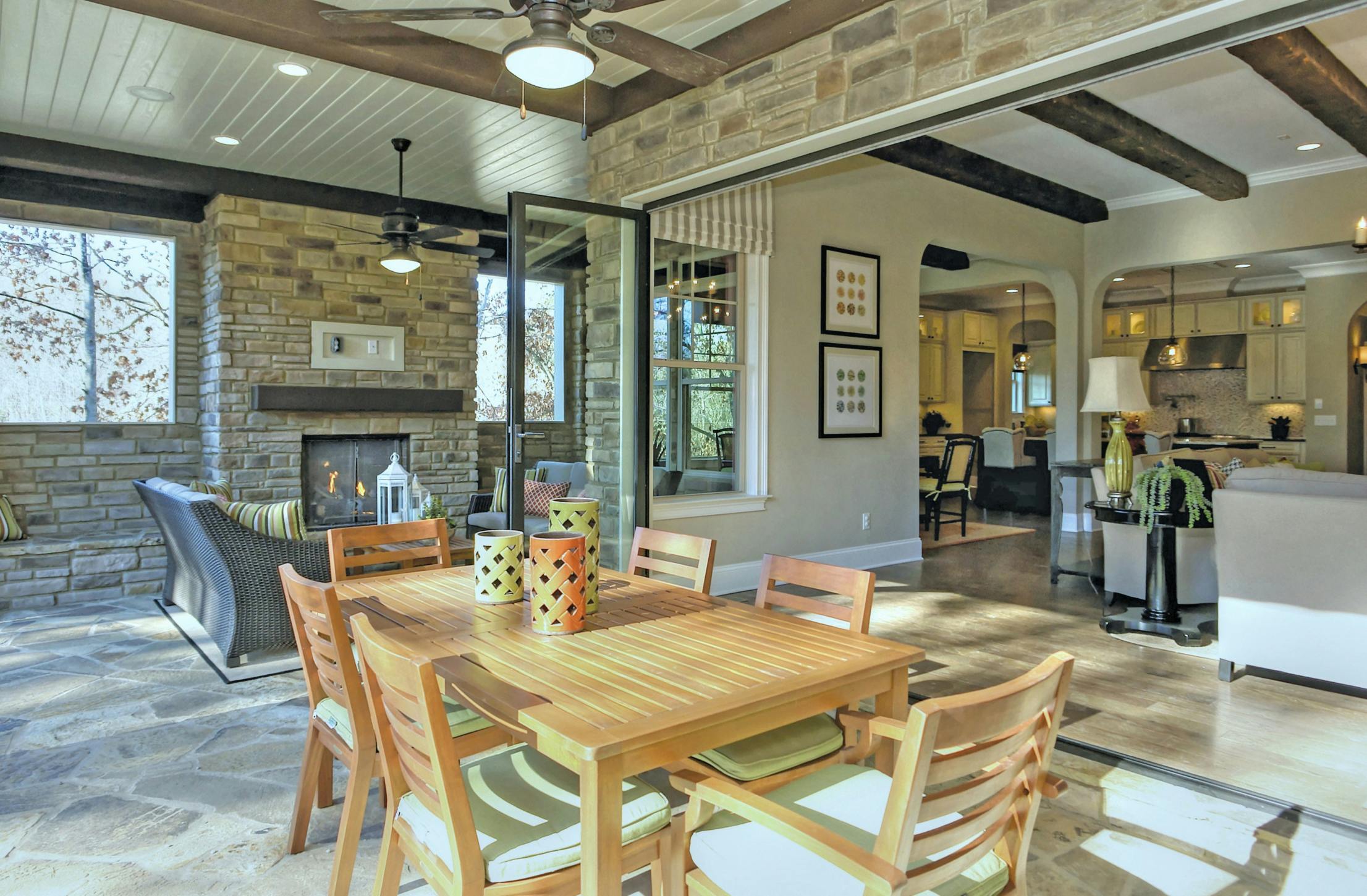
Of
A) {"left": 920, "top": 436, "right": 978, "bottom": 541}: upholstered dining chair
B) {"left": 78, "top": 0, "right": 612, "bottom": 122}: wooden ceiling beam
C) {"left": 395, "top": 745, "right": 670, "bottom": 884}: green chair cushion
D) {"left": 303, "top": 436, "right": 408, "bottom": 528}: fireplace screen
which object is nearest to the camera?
{"left": 395, "top": 745, "right": 670, "bottom": 884}: green chair cushion

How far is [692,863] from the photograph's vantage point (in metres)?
1.40

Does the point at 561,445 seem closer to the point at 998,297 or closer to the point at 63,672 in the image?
the point at 63,672

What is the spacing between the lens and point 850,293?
590 cm

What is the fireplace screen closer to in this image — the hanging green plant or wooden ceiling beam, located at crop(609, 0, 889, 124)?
wooden ceiling beam, located at crop(609, 0, 889, 124)

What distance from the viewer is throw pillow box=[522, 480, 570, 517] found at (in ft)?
19.3

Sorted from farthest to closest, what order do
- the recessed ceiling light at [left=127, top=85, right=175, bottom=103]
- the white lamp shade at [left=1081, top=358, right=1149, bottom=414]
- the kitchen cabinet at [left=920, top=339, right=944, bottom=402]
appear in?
the kitchen cabinet at [left=920, top=339, right=944, bottom=402]
the white lamp shade at [left=1081, top=358, right=1149, bottom=414]
the recessed ceiling light at [left=127, top=85, right=175, bottom=103]

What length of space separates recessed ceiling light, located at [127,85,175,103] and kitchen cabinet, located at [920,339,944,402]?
9.33m

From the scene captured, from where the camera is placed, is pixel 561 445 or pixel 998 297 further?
pixel 998 297

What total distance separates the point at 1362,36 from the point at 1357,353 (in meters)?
5.83

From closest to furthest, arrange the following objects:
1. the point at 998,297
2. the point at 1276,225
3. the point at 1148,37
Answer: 1. the point at 1148,37
2. the point at 1276,225
3. the point at 998,297

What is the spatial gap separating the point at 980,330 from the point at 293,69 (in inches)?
402

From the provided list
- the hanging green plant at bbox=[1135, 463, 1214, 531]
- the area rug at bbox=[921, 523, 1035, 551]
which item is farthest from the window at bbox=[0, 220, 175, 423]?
the hanging green plant at bbox=[1135, 463, 1214, 531]

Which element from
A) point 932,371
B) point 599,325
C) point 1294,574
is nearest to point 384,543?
point 599,325

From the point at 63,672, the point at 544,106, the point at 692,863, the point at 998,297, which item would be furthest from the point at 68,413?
the point at 998,297
